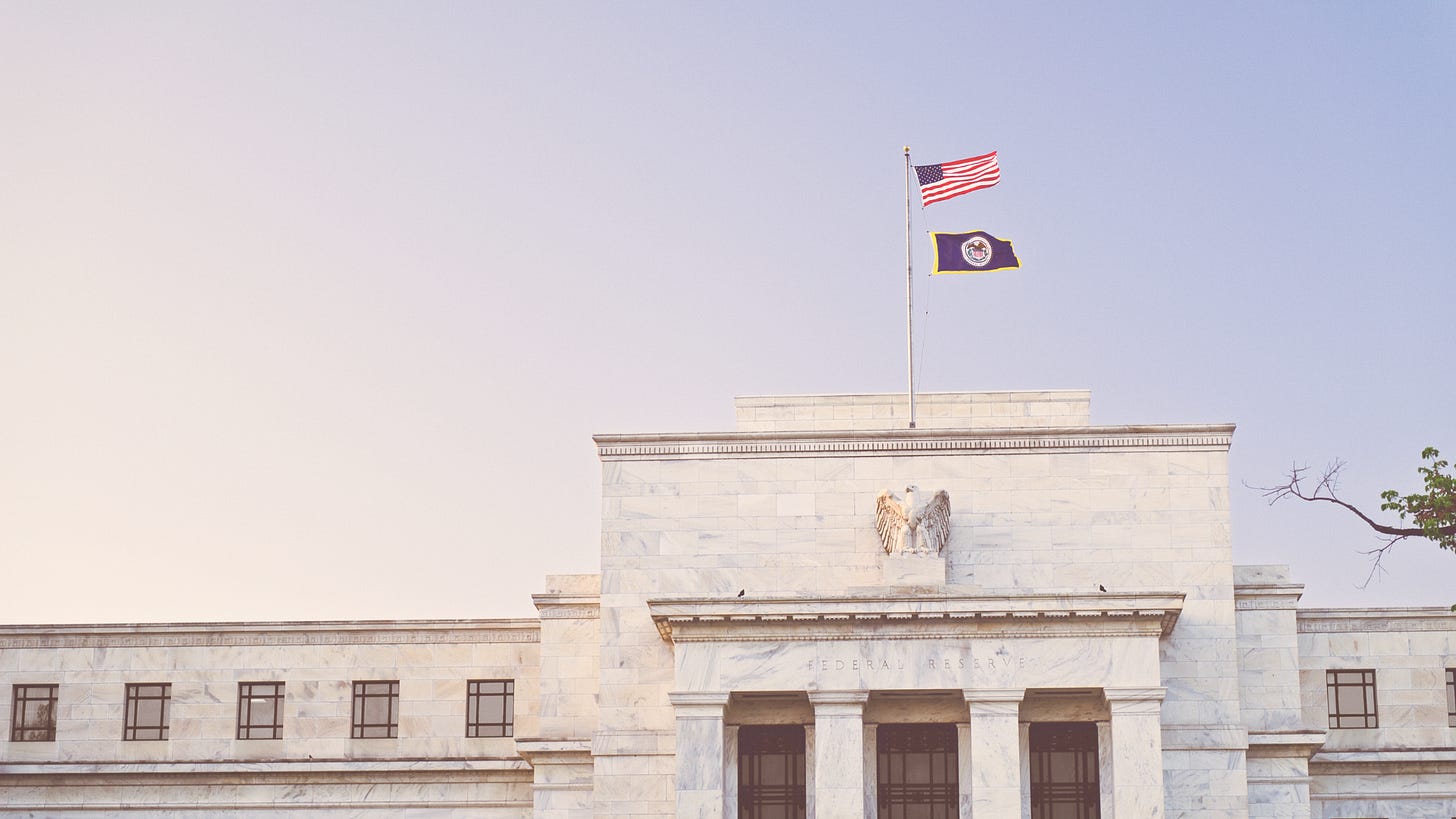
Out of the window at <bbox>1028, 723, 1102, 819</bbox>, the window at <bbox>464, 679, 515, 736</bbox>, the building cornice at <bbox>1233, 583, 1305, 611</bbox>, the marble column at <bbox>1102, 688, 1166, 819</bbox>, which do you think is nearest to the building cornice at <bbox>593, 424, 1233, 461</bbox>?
the building cornice at <bbox>1233, 583, 1305, 611</bbox>

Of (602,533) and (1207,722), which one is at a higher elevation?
(602,533)

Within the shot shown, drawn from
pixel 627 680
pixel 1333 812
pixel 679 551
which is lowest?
pixel 1333 812

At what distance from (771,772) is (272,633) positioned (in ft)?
46.7

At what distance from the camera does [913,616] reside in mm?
47156

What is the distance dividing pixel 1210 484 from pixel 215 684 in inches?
1032

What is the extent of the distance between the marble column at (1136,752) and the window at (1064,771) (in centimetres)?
193

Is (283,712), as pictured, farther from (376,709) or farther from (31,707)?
(31,707)

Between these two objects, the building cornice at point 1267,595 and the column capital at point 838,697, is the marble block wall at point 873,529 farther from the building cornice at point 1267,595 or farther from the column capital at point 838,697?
the column capital at point 838,697

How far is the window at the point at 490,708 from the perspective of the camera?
176 feet

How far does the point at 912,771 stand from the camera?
162 ft

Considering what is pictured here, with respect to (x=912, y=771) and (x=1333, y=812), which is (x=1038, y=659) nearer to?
(x=912, y=771)

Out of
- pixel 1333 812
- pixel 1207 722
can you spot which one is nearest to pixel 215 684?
pixel 1207 722

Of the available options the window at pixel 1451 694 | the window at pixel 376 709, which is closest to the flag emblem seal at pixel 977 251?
the window at pixel 1451 694

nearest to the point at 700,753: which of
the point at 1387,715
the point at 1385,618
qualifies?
the point at 1387,715
